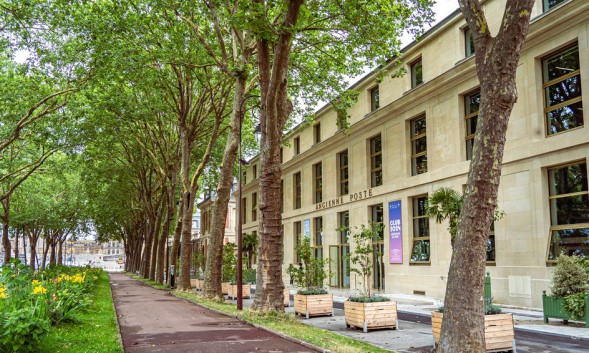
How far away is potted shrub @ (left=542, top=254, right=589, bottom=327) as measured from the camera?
1305 centimetres

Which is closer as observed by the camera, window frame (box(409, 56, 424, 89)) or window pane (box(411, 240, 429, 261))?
window pane (box(411, 240, 429, 261))

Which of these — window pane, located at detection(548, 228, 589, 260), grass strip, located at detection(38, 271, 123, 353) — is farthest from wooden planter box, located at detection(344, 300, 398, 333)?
window pane, located at detection(548, 228, 589, 260)

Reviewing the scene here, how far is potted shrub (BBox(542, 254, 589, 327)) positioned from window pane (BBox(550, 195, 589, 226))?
309 centimetres

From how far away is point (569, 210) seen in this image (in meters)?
17.3

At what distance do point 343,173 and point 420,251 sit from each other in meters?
9.70

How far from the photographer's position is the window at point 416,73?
25.8 meters

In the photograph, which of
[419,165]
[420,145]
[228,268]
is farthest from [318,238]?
[420,145]

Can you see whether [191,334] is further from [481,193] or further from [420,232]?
[420,232]

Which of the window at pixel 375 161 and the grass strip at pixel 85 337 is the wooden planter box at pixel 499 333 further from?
the window at pixel 375 161

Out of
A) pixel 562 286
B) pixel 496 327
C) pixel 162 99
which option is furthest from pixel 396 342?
pixel 162 99

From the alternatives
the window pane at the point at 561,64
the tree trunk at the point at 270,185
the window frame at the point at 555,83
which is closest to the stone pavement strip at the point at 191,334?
the tree trunk at the point at 270,185

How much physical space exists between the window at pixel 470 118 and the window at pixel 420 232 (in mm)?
3545

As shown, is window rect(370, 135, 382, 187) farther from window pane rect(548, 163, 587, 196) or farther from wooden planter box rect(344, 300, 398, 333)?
wooden planter box rect(344, 300, 398, 333)

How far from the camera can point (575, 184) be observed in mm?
17125
